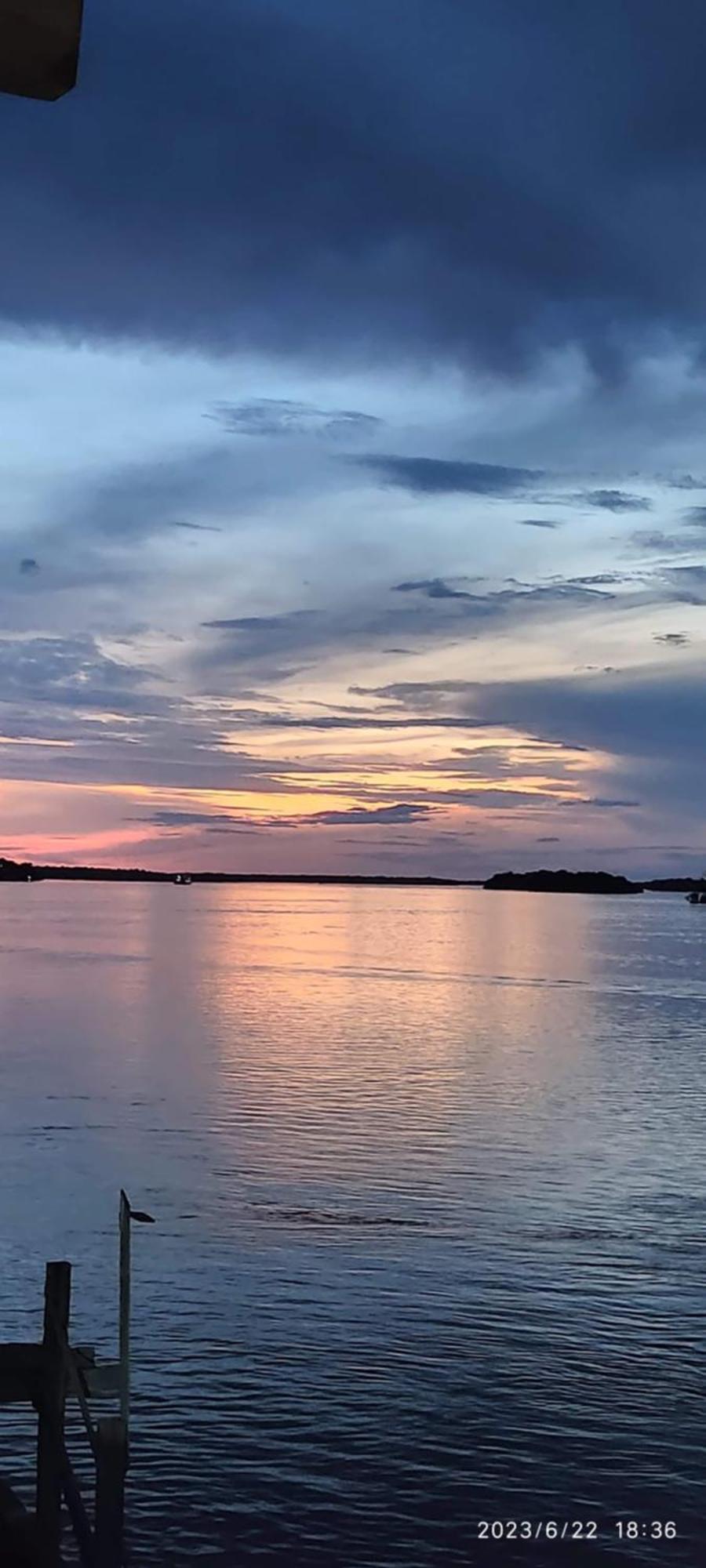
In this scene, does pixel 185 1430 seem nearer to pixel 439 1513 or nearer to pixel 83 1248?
pixel 439 1513

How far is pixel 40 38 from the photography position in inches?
128

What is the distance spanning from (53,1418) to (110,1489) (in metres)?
2.43

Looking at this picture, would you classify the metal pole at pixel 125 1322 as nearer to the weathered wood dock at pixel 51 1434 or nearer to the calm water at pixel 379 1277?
the weathered wood dock at pixel 51 1434

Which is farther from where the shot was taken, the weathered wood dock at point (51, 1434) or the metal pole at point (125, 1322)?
the metal pole at point (125, 1322)

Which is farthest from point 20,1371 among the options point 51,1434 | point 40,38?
point 40,38

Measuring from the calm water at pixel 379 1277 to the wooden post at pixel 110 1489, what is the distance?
999mm

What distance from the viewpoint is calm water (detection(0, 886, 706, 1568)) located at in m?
16.8

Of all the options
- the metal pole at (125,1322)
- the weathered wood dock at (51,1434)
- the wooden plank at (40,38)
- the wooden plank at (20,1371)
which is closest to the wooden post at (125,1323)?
the metal pole at (125,1322)

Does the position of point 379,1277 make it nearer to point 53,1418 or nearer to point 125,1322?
point 125,1322

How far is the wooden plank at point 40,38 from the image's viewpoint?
324cm

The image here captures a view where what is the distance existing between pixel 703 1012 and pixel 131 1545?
73847 mm

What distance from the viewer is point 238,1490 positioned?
658 inches

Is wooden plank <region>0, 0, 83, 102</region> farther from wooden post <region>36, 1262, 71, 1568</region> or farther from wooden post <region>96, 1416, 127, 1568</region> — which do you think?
wooden post <region>96, 1416, 127, 1568</region>

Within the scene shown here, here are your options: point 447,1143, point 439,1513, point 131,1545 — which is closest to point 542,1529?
point 439,1513
